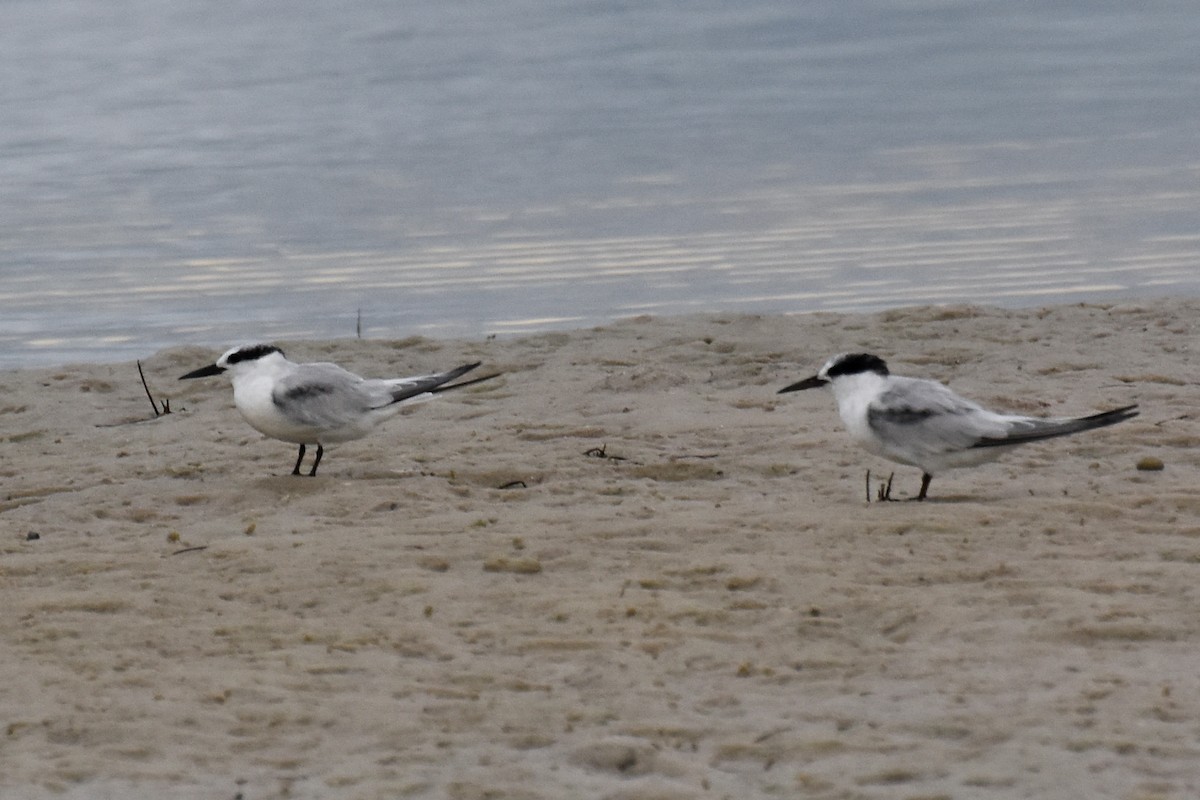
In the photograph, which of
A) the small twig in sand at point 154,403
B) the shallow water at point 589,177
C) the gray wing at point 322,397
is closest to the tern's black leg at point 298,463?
the gray wing at point 322,397

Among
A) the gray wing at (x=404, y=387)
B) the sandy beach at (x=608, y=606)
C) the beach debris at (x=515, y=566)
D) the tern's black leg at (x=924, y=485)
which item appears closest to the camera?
the sandy beach at (x=608, y=606)

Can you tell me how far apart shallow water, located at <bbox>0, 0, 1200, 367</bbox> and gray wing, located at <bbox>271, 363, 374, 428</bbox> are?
3.38m

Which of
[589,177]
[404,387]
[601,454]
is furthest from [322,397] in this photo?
[589,177]

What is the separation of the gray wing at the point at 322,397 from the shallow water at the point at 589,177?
3.38 metres

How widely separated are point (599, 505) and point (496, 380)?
9.09 ft

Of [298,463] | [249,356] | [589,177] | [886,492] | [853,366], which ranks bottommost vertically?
[298,463]

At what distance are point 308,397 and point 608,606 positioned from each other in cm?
243

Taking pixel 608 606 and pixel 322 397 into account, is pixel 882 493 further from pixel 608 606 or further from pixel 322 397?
pixel 322 397

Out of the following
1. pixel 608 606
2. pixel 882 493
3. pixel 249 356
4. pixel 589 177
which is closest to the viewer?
pixel 608 606

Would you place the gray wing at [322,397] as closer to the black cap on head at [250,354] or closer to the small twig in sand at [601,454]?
the black cap on head at [250,354]

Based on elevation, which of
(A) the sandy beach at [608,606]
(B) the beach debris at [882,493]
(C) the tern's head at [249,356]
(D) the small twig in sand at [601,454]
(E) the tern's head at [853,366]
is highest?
(E) the tern's head at [853,366]

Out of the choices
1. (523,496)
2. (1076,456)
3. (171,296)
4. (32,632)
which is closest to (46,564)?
(32,632)

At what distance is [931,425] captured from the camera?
6410mm

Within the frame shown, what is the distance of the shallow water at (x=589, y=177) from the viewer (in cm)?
1169
